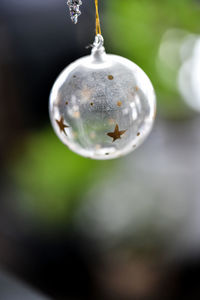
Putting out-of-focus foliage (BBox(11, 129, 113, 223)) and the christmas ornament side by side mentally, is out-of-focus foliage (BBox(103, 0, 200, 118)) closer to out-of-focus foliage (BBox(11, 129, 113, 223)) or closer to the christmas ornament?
out-of-focus foliage (BBox(11, 129, 113, 223))

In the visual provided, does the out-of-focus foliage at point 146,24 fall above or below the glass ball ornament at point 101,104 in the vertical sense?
above

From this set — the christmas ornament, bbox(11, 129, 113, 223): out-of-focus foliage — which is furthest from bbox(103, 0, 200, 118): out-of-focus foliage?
the christmas ornament

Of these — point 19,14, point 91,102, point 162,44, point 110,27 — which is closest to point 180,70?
point 162,44

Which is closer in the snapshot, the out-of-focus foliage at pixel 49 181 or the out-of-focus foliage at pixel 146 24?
the out-of-focus foliage at pixel 146 24

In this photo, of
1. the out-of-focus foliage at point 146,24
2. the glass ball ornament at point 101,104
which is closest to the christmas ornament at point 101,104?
the glass ball ornament at point 101,104

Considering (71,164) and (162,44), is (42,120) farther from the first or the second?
(162,44)

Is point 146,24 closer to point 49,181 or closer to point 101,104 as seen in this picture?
point 49,181

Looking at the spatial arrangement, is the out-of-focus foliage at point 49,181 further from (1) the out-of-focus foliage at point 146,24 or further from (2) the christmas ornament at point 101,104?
(2) the christmas ornament at point 101,104

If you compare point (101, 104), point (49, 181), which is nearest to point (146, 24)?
point (49, 181)
